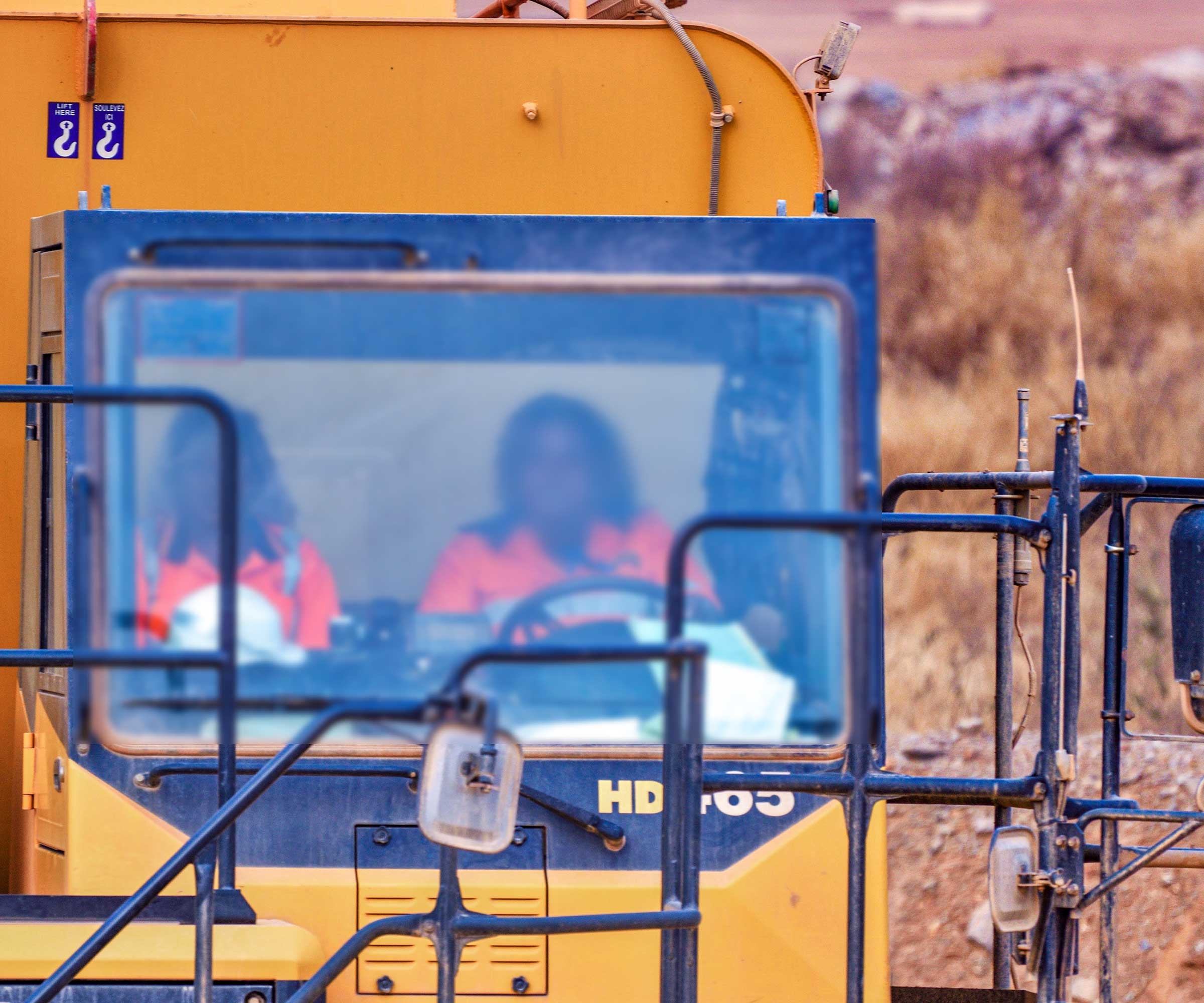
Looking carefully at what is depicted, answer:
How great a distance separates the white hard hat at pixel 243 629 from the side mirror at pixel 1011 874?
5.14ft

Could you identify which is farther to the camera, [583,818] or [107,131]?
[107,131]

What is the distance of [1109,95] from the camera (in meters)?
18.8

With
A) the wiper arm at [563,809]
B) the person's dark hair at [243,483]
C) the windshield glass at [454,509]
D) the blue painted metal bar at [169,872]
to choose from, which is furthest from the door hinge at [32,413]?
the blue painted metal bar at [169,872]

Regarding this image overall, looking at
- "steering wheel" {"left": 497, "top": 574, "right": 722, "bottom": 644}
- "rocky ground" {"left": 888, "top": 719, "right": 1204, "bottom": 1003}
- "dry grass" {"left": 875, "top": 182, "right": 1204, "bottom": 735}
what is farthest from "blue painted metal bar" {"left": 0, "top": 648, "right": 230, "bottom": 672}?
"dry grass" {"left": 875, "top": 182, "right": 1204, "bottom": 735}

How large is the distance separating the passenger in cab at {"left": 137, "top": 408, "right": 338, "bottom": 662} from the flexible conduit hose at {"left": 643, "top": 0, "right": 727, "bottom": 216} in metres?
1.74

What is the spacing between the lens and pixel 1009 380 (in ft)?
52.3

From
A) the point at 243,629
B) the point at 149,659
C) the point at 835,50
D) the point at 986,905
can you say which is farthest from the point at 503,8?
the point at 986,905

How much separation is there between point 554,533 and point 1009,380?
46.7 feet

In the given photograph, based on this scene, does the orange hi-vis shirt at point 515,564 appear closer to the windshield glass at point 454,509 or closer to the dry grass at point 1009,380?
the windshield glass at point 454,509

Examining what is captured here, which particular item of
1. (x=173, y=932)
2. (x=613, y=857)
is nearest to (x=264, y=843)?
(x=173, y=932)

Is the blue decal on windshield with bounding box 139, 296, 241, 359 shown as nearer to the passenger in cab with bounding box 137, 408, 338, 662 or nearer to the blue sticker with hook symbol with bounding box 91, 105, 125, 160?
the passenger in cab with bounding box 137, 408, 338, 662

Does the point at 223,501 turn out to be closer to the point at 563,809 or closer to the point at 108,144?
the point at 563,809

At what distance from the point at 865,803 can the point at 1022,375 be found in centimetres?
1338

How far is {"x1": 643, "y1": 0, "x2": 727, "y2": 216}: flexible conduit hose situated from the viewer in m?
3.79
